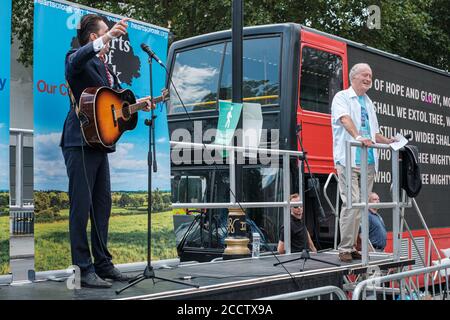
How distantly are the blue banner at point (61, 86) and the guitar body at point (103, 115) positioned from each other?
446mm

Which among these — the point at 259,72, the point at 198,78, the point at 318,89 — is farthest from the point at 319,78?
the point at 198,78

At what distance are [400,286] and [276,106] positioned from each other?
13.3 ft

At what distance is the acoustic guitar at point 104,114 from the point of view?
5.17 meters

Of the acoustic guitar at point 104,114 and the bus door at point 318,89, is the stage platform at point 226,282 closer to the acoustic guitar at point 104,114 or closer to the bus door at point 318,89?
the acoustic guitar at point 104,114

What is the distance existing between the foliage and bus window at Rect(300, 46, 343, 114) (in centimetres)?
609

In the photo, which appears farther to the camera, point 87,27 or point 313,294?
point 87,27

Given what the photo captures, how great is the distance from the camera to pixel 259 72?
405 inches

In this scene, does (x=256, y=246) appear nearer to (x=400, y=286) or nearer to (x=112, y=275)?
(x=400, y=286)

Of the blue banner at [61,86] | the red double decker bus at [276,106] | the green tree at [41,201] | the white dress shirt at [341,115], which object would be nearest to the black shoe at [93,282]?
the green tree at [41,201]
